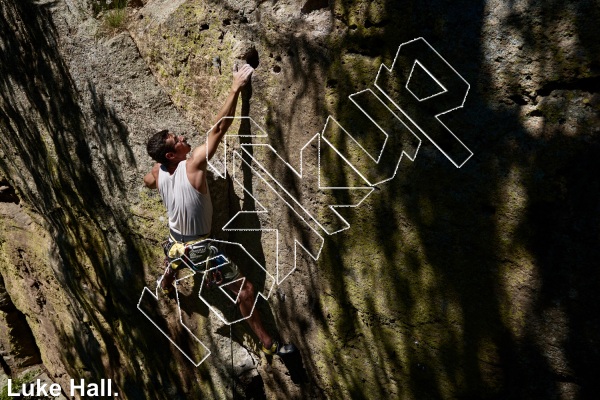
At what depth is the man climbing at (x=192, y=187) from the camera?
3.47 meters

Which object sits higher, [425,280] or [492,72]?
[492,72]

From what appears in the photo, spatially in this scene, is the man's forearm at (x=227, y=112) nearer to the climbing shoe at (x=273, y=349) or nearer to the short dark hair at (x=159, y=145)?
the short dark hair at (x=159, y=145)

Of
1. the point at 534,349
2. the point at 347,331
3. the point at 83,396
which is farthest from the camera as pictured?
the point at 83,396

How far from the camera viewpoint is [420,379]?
3.26 m

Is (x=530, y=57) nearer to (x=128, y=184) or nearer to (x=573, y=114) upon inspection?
(x=573, y=114)

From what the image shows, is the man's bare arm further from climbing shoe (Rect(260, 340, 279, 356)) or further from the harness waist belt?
climbing shoe (Rect(260, 340, 279, 356))

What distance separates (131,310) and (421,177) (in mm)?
3379

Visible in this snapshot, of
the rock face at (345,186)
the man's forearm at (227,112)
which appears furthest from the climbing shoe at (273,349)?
the man's forearm at (227,112)

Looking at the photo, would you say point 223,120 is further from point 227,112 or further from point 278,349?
point 278,349

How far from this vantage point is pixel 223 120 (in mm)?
3441

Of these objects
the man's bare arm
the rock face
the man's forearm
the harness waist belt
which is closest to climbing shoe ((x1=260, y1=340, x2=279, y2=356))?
the rock face

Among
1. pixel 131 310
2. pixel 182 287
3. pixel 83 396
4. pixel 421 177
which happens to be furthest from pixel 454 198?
pixel 83 396

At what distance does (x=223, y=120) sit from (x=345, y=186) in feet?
2.79

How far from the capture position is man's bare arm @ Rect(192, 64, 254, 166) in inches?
131
